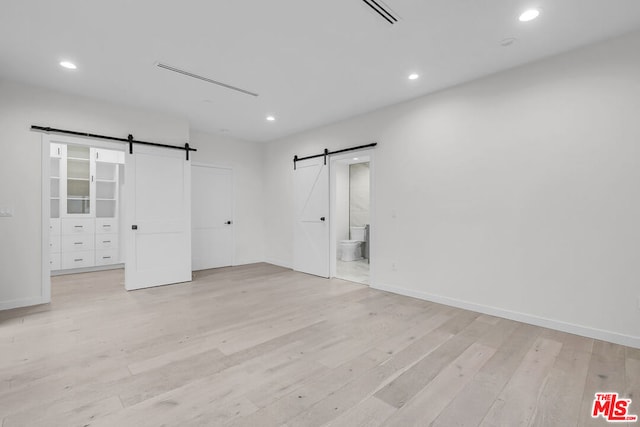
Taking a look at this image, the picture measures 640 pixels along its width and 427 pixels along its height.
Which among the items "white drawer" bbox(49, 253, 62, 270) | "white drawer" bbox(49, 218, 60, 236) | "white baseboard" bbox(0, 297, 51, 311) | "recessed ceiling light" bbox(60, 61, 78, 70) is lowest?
"white baseboard" bbox(0, 297, 51, 311)

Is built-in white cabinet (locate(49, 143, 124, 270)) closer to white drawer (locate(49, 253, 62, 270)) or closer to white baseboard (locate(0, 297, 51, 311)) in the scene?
white drawer (locate(49, 253, 62, 270))

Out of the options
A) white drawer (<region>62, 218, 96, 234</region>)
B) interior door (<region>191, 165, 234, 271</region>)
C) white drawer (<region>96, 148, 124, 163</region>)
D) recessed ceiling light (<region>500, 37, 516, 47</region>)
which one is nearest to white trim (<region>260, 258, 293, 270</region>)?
interior door (<region>191, 165, 234, 271</region>)

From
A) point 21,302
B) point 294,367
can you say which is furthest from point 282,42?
point 21,302

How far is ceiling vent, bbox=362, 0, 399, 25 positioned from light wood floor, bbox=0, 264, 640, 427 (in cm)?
277

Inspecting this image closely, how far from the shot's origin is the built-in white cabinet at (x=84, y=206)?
18.4 feet

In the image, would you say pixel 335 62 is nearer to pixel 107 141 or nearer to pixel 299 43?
pixel 299 43

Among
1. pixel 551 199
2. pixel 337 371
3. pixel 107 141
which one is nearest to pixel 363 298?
pixel 337 371

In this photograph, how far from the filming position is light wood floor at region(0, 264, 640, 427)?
1727 mm

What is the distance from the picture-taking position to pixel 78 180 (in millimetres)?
5914

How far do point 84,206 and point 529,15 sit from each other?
24.8 ft

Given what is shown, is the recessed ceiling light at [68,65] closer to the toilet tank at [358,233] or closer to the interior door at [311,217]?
the interior door at [311,217]

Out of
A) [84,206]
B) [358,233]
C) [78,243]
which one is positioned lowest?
[78,243]

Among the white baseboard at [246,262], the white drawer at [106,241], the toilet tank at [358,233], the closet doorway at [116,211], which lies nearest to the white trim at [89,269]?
the closet doorway at [116,211]

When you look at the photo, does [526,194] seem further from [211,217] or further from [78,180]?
[78,180]
